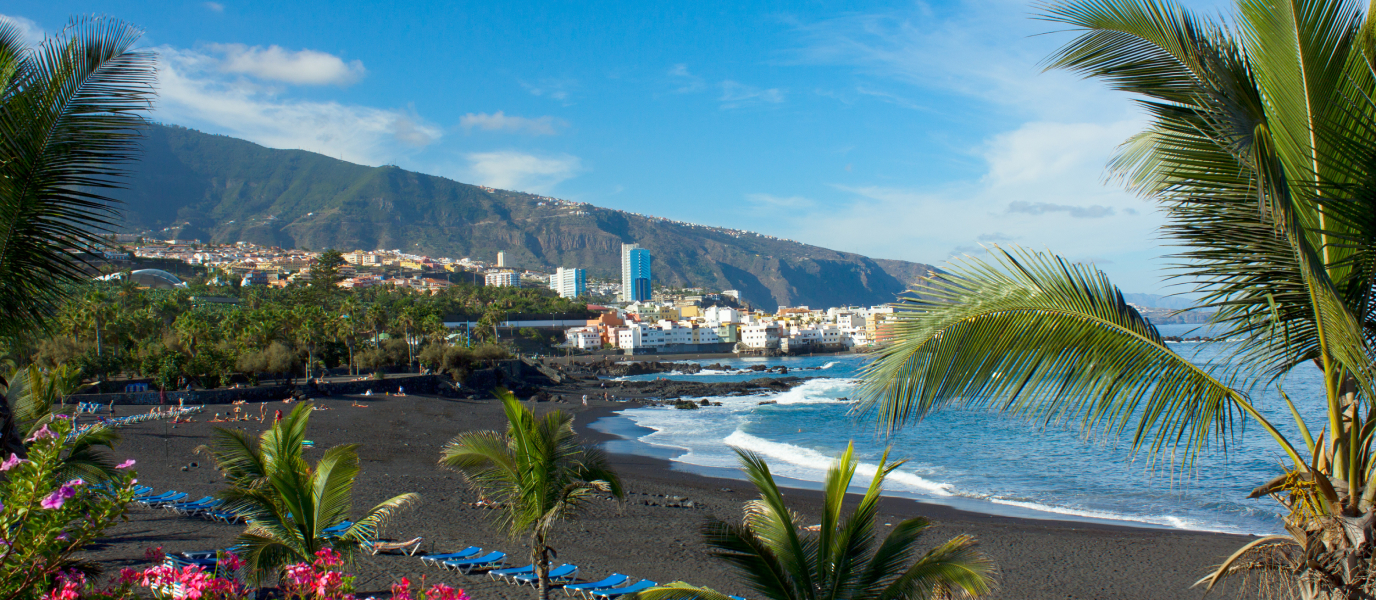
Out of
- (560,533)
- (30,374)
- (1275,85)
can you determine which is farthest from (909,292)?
(560,533)

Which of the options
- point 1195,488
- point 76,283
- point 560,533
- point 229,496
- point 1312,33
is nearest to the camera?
point 1312,33

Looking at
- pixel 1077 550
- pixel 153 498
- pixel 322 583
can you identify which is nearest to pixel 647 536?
pixel 1077 550

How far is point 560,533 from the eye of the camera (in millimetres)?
13070

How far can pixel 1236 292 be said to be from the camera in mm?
2867

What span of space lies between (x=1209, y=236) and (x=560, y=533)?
11884mm

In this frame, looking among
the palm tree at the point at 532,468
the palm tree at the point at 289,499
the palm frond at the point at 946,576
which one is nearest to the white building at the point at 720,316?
the palm tree at the point at 532,468

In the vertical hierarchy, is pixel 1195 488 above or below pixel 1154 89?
below

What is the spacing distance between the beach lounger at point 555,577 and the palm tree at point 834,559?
6.30 metres

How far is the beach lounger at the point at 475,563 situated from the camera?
10.0 metres

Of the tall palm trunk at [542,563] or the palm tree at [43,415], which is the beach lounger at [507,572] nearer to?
the tall palm trunk at [542,563]

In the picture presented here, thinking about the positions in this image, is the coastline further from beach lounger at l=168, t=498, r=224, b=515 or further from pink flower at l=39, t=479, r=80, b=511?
pink flower at l=39, t=479, r=80, b=511

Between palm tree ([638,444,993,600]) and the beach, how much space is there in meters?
5.99

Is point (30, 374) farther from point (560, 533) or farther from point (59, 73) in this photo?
point (560, 533)

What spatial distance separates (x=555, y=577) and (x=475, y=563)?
1.23 m
